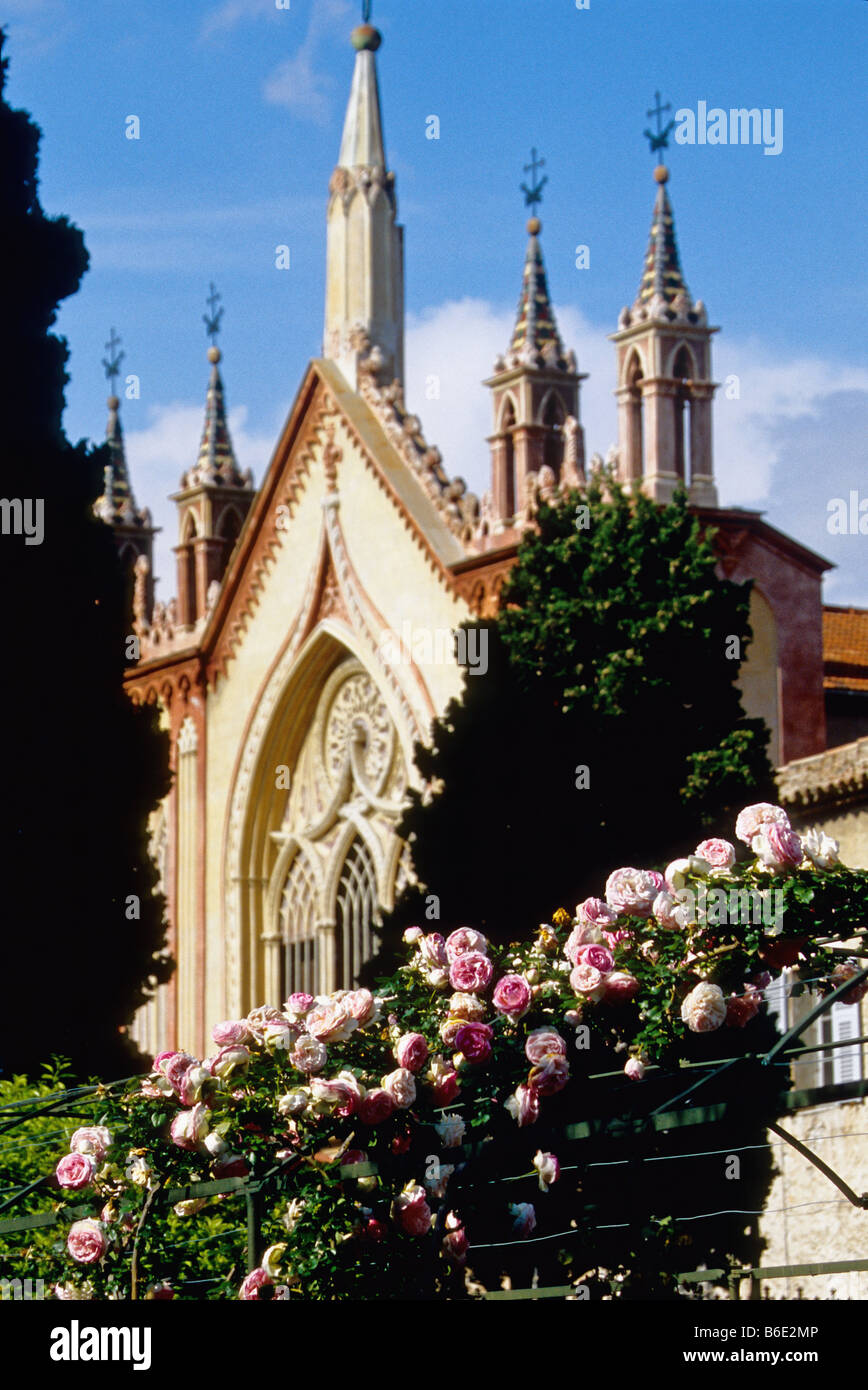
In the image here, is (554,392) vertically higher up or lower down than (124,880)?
higher up

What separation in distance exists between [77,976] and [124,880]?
1.11 metres

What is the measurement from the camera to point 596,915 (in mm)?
12844

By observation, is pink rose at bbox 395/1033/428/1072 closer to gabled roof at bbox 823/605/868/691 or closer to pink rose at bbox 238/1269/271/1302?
pink rose at bbox 238/1269/271/1302

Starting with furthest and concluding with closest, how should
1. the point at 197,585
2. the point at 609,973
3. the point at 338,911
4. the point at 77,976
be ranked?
the point at 197,585 < the point at 338,911 < the point at 77,976 < the point at 609,973

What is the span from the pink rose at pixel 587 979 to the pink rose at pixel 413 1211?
131 cm

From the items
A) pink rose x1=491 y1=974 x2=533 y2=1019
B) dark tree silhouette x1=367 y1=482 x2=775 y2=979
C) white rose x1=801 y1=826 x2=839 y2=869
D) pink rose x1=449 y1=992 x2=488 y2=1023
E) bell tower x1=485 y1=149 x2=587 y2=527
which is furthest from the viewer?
bell tower x1=485 y1=149 x2=587 y2=527

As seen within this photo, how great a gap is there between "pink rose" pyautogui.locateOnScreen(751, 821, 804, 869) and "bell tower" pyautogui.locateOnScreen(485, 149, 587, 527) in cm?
2457

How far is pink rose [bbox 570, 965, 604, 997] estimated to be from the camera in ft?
41.1

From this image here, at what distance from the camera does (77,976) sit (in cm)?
2322

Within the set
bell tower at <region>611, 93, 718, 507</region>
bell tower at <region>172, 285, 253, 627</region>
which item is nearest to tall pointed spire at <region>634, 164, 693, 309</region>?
bell tower at <region>611, 93, 718, 507</region>

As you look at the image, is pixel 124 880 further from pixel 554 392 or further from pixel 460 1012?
pixel 554 392

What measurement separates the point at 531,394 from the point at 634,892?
24971 mm
